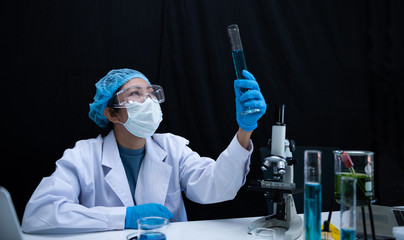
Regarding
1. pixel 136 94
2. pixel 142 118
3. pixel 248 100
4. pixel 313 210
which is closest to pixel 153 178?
pixel 142 118

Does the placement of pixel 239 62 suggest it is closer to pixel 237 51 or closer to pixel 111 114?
pixel 237 51

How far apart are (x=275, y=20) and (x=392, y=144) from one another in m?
1.29

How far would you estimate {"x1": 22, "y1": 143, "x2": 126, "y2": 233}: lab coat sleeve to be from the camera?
4.64 ft

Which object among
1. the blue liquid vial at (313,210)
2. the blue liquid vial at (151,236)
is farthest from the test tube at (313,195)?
the blue liquid vial at (151,236)

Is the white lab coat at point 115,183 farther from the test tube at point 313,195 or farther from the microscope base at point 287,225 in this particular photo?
the test tube at point 313,195

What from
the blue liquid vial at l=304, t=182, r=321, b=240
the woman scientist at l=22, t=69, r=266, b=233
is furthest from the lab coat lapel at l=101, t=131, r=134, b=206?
the blue liquid vial at l=304, t=182, r=321, b=240

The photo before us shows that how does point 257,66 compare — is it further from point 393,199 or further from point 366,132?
point 393,199

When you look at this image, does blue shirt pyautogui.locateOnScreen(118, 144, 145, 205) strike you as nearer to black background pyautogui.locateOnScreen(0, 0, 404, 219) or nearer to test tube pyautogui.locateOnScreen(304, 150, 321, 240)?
black background pyautogui.locateOnScreen(0, 0, 404, 219)

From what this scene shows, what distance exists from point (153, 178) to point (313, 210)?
3.51ft

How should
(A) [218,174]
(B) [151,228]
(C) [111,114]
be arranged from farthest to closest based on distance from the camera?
(C) [111,114] → (A) [218,174] → (B) [151,228]

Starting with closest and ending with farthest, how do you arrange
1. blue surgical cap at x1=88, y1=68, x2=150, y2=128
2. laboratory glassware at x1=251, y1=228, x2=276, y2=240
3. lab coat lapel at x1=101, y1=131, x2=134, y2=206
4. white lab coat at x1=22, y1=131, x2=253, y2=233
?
laboratory glassware at x1=251, y1=228, x2=276, y2=240 < white lab coat at x1=22, y1=131, x2=253, y2=233 < lab coat lapel at x1=101, y1=131, x2=134, y2=206 < blue surgical cap at x1=88, y1=68, x2=150, y2=128

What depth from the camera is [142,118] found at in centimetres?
183

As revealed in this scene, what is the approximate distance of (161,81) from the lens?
229cm

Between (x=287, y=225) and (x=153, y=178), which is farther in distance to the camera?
(x=153, y=178)
